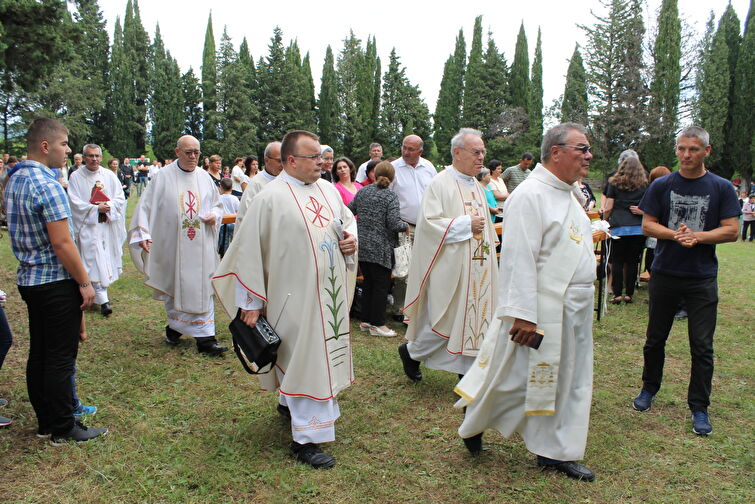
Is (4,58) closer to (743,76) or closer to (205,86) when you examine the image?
(205,86)

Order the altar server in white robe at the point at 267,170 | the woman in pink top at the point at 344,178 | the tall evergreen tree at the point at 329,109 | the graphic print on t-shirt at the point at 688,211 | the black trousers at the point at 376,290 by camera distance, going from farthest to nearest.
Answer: the tall evergreen tree at the point at 329,109, the woman in pink top at the point at 344,178, the black trousers at the point at 376,290, the altar server in white robe at the point at 267,170, the graphic print on t-shirt at the point at 688,211

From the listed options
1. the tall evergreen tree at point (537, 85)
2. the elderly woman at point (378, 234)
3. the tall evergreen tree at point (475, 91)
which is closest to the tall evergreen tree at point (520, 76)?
the tall evergreen tree at point (537, 85)

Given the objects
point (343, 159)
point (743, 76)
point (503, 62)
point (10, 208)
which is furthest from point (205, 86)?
point (10, 208)

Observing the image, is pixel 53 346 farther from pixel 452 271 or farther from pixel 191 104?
pixel 191 104

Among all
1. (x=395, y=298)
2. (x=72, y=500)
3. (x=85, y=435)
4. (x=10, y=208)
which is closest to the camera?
(x=72, y=500)

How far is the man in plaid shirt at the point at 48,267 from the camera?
3504 millimetres

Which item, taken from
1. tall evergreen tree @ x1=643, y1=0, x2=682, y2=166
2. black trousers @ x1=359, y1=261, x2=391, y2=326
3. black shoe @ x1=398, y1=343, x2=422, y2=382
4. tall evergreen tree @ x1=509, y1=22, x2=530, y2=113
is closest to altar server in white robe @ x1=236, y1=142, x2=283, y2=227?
black trousers @ x1=359, y1=261, x2=391, y2=326

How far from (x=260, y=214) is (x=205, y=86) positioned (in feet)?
141

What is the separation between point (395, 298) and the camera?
751cm

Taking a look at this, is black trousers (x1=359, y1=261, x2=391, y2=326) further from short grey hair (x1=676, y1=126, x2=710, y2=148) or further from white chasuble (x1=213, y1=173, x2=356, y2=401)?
short grey hair (x1=676, y1=126, x2=710, y2=148)

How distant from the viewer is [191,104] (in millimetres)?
46438

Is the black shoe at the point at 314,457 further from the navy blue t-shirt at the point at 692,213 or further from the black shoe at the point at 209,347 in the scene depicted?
the navy blue t-shirt at the point at 692,213

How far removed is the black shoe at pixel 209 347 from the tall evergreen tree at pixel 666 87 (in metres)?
36.2

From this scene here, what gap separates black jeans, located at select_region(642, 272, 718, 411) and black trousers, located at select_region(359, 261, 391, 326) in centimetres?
303
